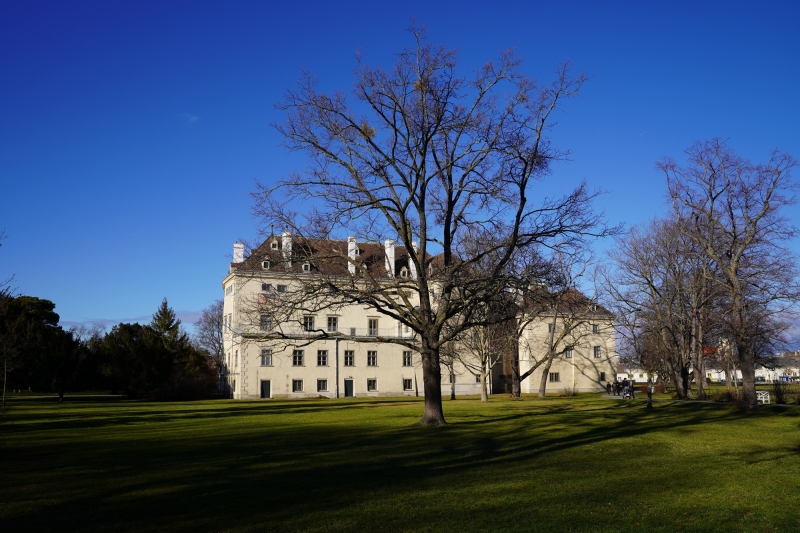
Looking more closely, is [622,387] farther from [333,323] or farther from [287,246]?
[287,246]

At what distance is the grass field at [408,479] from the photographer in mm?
9352

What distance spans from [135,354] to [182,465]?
47.4m

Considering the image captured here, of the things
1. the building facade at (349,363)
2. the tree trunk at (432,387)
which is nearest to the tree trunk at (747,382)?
the tree trunk at (432,387)

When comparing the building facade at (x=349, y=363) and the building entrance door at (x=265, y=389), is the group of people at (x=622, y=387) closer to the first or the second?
the building facade at (x=349, y=363)

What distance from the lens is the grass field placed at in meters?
9.35

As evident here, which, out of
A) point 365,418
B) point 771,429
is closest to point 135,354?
point 365,418

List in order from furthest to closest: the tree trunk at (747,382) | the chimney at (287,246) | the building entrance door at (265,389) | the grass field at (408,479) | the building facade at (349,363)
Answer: the building entrance door at (265,389) → the building facade at (349,363) → the tree trunk at (747,382) → the chimney at (287,246) → the grass field at (408,479)

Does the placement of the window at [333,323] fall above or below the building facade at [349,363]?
above

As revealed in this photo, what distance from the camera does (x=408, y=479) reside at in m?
12.7

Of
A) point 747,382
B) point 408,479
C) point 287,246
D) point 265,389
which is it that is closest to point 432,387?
point 287,246

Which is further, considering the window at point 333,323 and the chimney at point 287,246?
the window at point 333,323

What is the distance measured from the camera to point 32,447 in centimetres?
1878

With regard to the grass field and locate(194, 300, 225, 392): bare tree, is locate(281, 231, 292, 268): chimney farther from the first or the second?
locate(194, 300, 225, 392): bare tree

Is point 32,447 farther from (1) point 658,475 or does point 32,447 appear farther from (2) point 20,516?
(1) point 658,475
